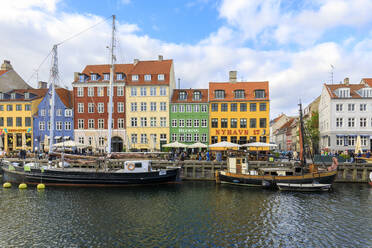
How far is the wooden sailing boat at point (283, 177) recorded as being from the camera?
27.6 m

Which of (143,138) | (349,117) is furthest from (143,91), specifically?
(349,117)

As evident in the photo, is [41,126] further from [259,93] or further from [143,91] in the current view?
[259,93]

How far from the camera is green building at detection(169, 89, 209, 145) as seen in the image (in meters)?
52.1

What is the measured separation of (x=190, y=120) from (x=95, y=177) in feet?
84.6

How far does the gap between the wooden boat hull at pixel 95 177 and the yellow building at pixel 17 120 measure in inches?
1112

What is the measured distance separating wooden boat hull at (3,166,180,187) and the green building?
21314 mm

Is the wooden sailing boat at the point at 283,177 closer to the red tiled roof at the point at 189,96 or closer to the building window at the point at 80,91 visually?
the red tiled roof at the point at 189,96

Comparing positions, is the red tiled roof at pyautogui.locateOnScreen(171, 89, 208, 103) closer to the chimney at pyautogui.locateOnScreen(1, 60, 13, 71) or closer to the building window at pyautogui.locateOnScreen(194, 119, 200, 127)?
the building window at pyautogui.locateOnScreen(194, 119, 200, 127)

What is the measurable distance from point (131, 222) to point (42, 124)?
150 feet

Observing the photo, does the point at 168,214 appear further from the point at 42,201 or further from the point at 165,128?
the point at 165,128

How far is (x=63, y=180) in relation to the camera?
30359 millimetres

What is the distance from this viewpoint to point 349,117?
49625mm

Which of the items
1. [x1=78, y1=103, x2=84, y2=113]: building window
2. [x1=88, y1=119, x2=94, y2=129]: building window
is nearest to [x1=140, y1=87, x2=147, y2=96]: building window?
[x1=88, y1=119, x2=94, y2=129]: building window

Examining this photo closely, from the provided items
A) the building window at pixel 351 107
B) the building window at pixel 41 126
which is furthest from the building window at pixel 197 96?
the building window at pixel 41 126
